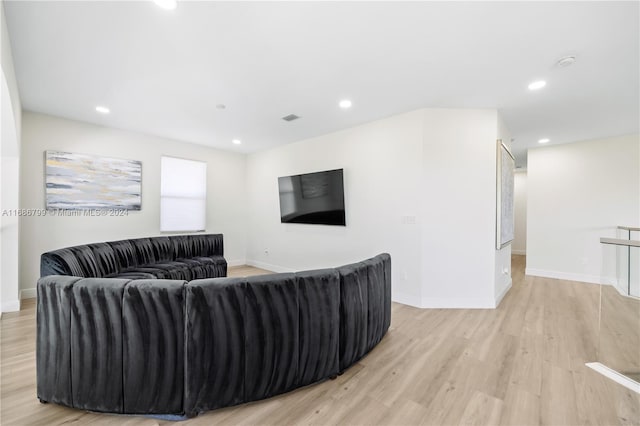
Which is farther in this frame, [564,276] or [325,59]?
[564,276]

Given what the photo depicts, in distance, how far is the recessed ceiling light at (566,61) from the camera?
2.43m

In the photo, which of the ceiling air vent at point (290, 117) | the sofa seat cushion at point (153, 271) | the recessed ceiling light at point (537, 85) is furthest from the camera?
the ceiling air vent at point (290, 117)

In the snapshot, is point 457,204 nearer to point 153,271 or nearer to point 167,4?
point 167,4

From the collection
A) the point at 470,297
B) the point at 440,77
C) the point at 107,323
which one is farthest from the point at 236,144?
the point at 470,297

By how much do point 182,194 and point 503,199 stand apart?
18.8 feet

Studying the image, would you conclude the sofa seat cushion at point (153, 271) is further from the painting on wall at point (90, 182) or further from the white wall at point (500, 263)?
the white wall at point (500, 263)

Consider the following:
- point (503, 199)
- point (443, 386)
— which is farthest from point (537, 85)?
point (443, 386)

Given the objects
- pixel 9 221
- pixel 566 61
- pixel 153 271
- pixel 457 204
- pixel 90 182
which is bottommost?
pixel 153 271

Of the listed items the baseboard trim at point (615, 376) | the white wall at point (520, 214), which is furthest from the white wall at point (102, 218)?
the white wall at point (520, 214)

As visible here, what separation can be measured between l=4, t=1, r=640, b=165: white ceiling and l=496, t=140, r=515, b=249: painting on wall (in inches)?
24.2

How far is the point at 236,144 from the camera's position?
18.7 ft

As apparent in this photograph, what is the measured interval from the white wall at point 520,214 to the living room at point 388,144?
3061 millimetres

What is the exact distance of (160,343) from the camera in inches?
63.1

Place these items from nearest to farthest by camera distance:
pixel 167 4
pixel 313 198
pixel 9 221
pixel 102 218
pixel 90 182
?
pixel 167 4 → pixel 9 221 → pixel 90 182 → pixel 102 218 → pixel 313 198
